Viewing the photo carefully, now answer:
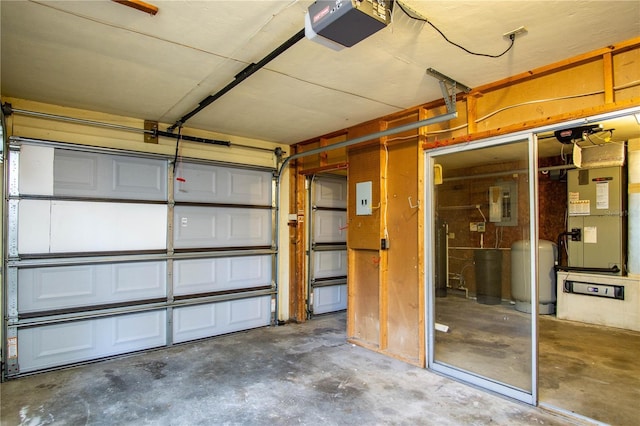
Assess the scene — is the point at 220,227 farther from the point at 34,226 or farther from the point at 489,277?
the point at 489,277

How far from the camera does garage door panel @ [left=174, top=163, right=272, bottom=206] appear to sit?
4168mm

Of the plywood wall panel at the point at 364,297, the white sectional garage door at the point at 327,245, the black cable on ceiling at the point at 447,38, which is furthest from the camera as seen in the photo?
the white sectional garage door at the point at 327,245

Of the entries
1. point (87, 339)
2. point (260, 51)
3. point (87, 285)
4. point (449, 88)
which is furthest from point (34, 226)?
point (449, 88)

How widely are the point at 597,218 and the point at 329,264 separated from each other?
13.1 feet

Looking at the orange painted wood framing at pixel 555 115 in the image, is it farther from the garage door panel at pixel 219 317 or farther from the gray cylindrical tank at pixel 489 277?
the gray cylindrical tank at pixel 489 277

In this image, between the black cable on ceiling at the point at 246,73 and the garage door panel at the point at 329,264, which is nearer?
the black cable on ceiling at the point at 246,73

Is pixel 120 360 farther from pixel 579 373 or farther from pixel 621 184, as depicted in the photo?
pixel 621 184

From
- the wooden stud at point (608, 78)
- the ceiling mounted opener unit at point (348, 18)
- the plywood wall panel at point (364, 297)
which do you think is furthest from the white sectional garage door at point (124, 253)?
the wooden stud at point (608, 78)

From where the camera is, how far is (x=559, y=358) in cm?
357

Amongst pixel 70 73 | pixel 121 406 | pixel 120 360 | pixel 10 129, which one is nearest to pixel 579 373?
pixel 121 406

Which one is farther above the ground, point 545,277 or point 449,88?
point 449,88

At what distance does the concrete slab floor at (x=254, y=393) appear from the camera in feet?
8.13

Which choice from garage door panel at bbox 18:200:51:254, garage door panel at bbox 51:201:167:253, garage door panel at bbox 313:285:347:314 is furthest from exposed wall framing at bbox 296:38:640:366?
garage door panel at bbox 18:200:51:254

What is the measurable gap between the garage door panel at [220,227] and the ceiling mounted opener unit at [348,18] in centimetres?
309
